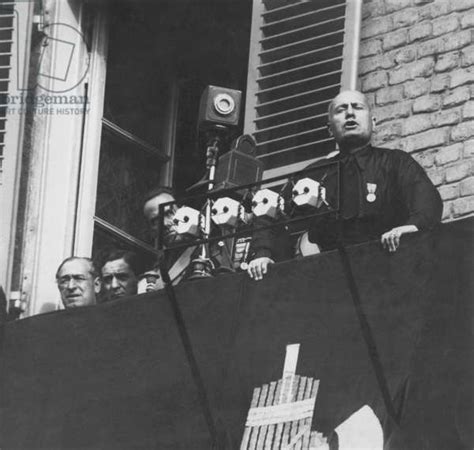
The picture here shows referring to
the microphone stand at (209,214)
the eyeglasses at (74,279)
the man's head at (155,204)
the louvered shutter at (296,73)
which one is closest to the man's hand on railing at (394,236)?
the microphone stand at (209,214)

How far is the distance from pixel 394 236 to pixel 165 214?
164cm

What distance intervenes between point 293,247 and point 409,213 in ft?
3.88

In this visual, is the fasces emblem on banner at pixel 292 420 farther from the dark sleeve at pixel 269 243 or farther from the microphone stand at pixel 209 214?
the microphone stand at pixel 209 214

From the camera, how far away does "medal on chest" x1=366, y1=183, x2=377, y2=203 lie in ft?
34.6

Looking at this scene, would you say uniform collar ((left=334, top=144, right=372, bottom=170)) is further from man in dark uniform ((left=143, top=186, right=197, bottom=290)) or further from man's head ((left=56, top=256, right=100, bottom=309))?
man's head ((left=56, top=256, right=100, bottom=309))

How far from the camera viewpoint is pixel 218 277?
423 inches

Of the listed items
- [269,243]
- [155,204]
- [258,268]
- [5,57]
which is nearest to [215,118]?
Result: [155,204]

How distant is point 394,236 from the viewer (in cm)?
1010

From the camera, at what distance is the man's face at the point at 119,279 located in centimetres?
1212

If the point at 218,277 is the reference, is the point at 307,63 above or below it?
above

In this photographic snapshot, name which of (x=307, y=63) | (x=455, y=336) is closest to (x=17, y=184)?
(x=307, y=63)

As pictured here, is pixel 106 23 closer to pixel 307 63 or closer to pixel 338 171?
pixel 307 63

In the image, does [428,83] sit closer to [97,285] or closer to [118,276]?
[118,276]

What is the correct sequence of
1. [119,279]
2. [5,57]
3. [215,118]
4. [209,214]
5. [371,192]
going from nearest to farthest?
1. [371,192]
2. [209,214]
3. [215,118]
4. [119,279]
5. [5,57]
